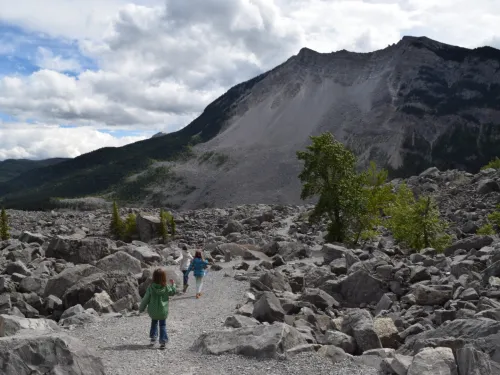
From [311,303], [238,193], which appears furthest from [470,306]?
[238,193]

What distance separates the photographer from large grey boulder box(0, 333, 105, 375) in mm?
11141

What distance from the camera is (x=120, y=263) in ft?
93.8

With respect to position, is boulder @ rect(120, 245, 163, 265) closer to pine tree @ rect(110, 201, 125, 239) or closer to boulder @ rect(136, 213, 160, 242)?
boulder @ rect(136, 213, 160, 242)

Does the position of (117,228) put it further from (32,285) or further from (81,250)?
(32,285)

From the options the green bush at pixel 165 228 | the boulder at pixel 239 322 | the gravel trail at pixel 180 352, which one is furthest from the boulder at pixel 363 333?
the green bush at pixel 165 228

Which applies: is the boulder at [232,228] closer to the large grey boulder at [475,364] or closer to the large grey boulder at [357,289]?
the large grey boulder at [357,289]

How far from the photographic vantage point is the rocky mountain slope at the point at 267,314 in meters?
11.9

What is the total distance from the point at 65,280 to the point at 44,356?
12.8 meters

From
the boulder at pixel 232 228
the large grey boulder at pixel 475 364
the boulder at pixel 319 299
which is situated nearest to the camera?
the large grey boulder at pixel 475 364

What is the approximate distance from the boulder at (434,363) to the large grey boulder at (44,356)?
26.5ft

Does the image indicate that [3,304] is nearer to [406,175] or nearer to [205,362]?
[205,362]

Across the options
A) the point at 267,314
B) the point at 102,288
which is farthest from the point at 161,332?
the point at 102,288

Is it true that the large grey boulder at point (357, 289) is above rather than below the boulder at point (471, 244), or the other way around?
below

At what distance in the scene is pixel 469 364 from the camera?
34.4 ft
